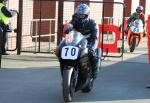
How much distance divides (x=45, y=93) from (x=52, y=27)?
395 inches

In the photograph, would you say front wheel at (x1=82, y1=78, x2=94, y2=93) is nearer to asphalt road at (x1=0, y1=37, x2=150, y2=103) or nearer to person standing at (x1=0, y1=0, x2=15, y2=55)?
asphalt road at (x1=0, y1=37, x2=150, y2=103)

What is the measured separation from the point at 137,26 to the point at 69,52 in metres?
9.47

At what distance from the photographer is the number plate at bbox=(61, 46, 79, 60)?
8.75 meters

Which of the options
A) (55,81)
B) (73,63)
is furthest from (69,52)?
(55,81)

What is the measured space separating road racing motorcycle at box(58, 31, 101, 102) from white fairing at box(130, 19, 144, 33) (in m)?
8.82

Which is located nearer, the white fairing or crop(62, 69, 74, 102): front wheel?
crop(62, 69, 74, 102): front wheel

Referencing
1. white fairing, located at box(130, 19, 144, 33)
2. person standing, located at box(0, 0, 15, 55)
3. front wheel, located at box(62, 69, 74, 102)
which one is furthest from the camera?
white fairing, located at box(130, 19, 144, 33)

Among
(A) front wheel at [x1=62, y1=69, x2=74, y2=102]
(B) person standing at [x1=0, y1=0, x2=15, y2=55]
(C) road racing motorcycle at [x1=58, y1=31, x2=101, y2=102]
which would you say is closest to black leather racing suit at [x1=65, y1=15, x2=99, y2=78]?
(C) road racing motorcycle at [x1=58, y1=31, x2=101, y2=102]

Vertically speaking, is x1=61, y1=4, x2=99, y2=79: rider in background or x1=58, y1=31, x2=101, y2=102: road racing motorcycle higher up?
x1=61, y1=4, x2=99, y2=79: rider in background

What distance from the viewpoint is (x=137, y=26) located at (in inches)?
707

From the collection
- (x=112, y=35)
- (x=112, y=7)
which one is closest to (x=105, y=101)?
(x=112, y=35)

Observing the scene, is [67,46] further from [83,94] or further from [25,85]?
[25,85]

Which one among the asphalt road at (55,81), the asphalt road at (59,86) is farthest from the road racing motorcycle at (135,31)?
the asphalt road at (59,86)

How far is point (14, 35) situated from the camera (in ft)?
56.5
